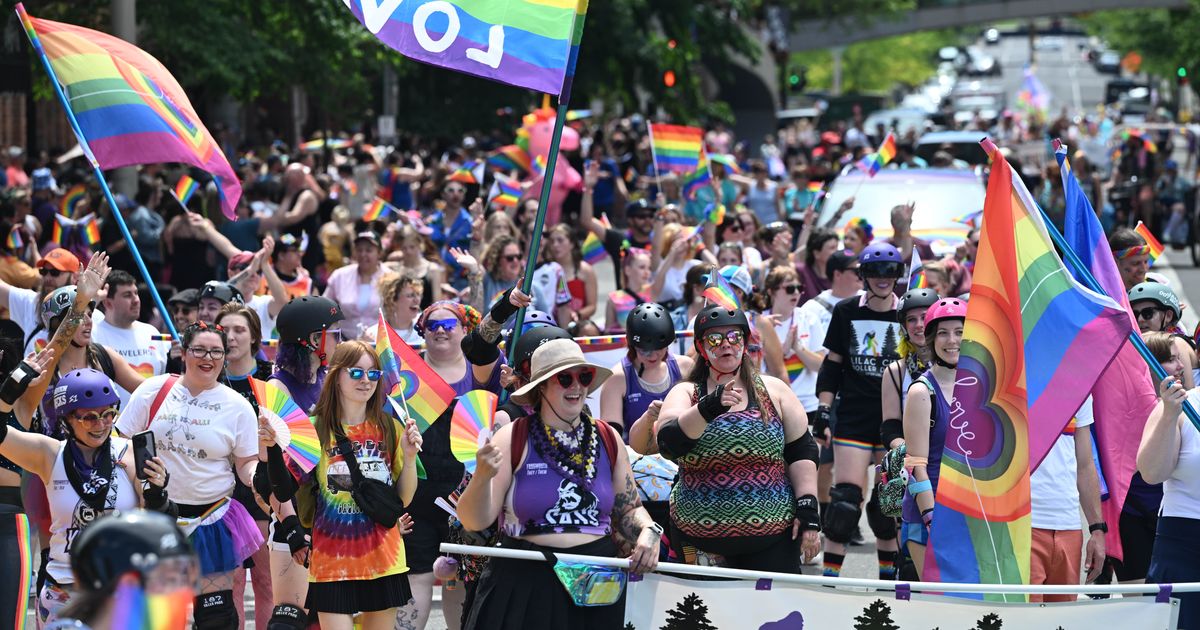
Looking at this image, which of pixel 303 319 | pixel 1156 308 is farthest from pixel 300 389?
pixel 1156 308

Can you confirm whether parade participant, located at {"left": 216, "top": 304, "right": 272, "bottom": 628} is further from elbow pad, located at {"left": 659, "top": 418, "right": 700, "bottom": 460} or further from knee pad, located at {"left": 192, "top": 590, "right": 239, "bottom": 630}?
elbow pad, located at {"left": 659, "top": 418, "right": 700, "bottom": 460}

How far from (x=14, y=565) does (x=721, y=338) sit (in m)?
2.89

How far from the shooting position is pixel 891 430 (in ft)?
24.6

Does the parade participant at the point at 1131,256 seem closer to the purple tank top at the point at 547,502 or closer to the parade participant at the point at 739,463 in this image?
the parade participant at the point at 739,463

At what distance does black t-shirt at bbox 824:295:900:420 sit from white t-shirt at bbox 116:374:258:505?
3.26m

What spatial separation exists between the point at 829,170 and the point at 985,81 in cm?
6825

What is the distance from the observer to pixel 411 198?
21.4m

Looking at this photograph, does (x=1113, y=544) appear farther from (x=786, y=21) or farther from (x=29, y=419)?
(x=786, y=21)

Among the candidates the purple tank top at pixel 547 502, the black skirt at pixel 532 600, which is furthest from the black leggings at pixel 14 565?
the purple tank top at pixel 547 502

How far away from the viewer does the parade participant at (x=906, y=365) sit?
753 cm

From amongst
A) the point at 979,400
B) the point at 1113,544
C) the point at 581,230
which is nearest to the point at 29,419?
the point at 979,400

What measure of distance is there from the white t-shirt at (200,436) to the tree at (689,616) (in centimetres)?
201

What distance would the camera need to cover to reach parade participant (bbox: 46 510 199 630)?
10.8 feet

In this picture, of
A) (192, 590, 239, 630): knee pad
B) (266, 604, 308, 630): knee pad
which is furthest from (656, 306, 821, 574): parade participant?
(192, 590, 239, 630): knee pad
